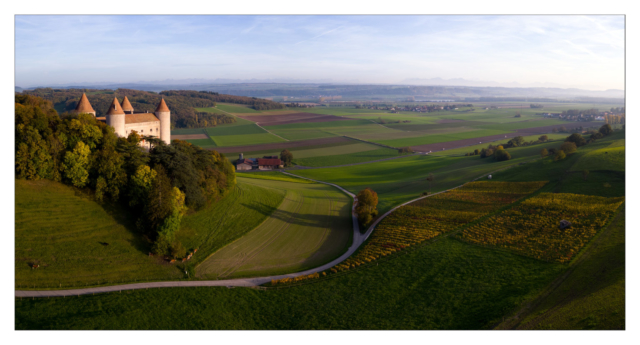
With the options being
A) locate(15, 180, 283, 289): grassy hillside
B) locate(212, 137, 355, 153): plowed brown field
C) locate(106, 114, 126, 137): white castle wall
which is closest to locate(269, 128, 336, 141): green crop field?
locate(212, 137, 355, 153): plowed brown field

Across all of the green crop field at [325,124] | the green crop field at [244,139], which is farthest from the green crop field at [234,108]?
the green crop field at [244,139]

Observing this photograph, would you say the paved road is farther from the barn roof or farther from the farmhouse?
the farmhouse

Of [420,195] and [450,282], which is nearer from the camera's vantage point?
[450,282]

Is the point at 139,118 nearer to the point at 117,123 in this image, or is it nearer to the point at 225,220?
the point at 117,123

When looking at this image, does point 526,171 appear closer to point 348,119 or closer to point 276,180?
point 276,180

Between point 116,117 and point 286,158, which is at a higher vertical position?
point 116,117

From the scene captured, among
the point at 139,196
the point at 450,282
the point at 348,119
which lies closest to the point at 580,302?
the point at 450,282

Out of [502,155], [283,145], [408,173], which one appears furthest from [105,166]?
[283,145]

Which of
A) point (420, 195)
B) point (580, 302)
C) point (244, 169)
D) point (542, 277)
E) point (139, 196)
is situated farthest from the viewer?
point (244, 169)
